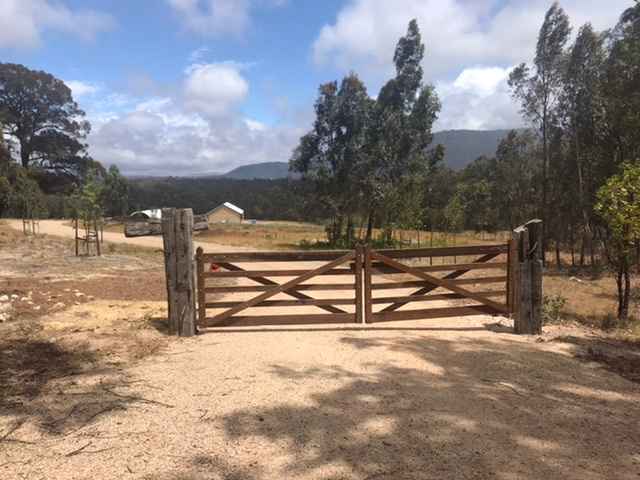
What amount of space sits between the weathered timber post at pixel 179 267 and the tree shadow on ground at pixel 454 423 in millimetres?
2230

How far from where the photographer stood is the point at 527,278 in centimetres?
716

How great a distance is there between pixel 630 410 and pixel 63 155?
73.8m

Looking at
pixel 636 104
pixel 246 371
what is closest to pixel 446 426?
pixel 246 371

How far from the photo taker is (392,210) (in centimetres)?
2616

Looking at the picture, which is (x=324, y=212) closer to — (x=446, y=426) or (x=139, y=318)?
(x=139, y=318)

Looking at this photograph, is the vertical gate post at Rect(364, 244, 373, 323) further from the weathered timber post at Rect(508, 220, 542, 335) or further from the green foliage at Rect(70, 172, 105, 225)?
the green foliage at Rect(70, 172, 105, 225)

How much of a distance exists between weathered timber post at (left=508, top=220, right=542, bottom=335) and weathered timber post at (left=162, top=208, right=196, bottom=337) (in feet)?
16.0

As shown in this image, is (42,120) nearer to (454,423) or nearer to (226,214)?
(226,214)

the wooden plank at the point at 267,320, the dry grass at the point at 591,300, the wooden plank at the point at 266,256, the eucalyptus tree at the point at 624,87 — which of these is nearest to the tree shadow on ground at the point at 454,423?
the wooden plank at the point at 267,320

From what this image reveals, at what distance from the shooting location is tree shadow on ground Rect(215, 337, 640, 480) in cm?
314

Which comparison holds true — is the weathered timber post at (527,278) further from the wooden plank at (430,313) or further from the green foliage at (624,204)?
the green foliage at (624,204)

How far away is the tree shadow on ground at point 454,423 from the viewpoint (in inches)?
124

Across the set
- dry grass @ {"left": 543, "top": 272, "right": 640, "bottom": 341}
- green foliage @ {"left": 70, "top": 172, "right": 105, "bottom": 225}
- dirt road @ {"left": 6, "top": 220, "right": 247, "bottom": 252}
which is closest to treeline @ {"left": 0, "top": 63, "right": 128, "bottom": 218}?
dirt road @ {"left": 6, "top": 220, "right": 247, "bottom": 252}

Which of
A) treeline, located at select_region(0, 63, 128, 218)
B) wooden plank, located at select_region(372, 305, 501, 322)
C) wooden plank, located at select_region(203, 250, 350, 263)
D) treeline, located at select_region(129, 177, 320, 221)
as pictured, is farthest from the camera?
treeline, located at select_region(129, 177, 320, 221)
